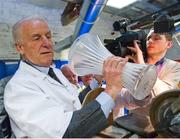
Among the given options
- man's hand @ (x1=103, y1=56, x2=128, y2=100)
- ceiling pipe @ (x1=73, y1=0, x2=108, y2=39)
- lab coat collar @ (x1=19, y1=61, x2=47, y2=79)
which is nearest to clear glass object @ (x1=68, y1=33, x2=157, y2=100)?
man's hand @ (x1=103, y1=56, x2=128, y2=100)

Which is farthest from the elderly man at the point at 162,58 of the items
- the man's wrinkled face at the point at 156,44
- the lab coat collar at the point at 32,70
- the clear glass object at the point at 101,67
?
the lab coat collar at the point at 32,70

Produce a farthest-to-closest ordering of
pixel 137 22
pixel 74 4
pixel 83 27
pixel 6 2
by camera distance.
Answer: pixel 6 2, pixel 74 4, pixel 83 27, pixel 137 22

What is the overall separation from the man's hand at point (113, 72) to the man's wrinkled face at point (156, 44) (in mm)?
624

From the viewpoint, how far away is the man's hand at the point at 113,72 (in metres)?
0.92

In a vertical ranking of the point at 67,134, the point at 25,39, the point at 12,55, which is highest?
the point at 25,39

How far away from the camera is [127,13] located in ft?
14.1

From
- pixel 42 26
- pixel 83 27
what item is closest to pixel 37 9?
pixel 83 27

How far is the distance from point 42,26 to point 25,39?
0.10 metres

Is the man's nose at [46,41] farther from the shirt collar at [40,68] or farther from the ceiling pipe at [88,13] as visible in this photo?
the ceiling pipe at [88,13]

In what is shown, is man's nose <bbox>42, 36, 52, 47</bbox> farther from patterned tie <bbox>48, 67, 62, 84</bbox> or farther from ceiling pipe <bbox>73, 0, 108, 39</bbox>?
ceiling pipe <bbox>73, 0, 108, 39</bbox>

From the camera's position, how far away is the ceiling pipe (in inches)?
104

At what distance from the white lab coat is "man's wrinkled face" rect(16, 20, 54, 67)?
0.13 m

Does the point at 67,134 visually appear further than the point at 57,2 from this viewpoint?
No

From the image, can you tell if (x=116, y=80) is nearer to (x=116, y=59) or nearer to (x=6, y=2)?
(x=116, y=59)
